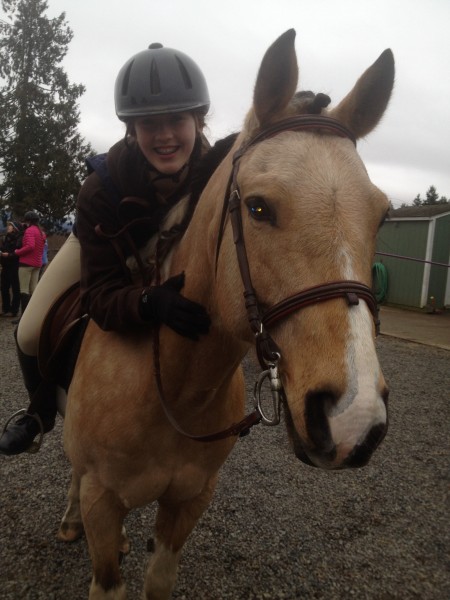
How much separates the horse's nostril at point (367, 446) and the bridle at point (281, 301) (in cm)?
28

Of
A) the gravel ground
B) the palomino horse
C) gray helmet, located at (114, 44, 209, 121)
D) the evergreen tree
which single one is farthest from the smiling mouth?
the evergreen tree

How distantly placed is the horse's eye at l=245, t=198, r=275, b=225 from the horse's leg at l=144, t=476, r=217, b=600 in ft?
4.68

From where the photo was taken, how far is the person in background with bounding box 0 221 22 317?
399 inches

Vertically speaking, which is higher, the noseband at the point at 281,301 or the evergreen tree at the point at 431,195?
the noseband at the point at 281,301

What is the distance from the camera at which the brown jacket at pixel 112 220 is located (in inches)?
75.5

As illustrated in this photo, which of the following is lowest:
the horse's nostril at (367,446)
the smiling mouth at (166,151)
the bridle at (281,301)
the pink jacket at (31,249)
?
the pink jacket at (31,249)

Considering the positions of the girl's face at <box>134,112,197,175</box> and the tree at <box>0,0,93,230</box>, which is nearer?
the girl's face at <box>134,112,197,175</box>

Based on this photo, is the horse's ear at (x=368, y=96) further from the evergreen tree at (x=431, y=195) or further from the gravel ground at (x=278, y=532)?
the evergreen tree at (x=431, y=195)

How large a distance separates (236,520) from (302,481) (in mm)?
883

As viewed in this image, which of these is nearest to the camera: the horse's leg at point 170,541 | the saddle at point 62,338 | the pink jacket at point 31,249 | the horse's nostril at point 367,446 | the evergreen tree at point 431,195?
the horse's nostril at point 367,446

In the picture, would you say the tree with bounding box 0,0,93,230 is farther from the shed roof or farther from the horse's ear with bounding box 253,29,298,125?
the horse's ear with bounding box 253,29,298,125

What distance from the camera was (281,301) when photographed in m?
1.23

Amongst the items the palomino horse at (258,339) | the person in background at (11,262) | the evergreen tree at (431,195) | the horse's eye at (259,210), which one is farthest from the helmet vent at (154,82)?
the evergreen tree at (431,195)

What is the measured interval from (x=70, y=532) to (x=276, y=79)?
10.0 feet
